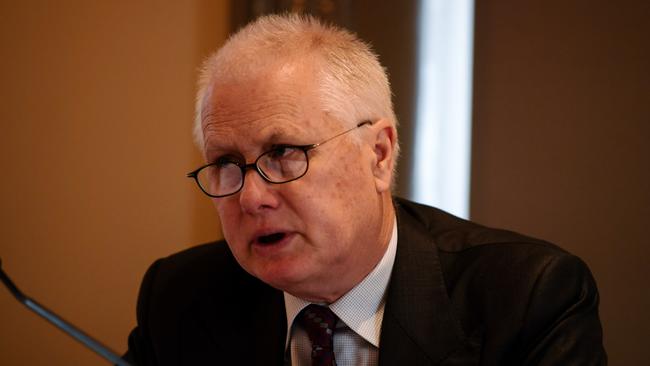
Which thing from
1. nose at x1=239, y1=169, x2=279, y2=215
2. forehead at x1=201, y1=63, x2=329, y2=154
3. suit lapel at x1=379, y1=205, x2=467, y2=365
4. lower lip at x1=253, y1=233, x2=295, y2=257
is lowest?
suit lapel at x1=379, y1=205, x2=467, y2=365

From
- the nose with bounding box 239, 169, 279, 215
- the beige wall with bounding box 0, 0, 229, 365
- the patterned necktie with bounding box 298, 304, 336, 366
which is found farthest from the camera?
the beige wall with bounding box 0, 0, 229, 365

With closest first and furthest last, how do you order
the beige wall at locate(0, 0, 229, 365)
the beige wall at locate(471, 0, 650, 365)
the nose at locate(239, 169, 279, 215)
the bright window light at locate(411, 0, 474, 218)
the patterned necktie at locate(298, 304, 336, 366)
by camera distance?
1. the nose at locate(239, 169, 279, 215)
2. the patterned necktie at locate(298, 304, 336, 366)
3. the beige wall at locate(471, 0, 650, 365)
4. the bright window light at locate(411, 0, 474, 218)
5. the beige wall at locate(0, 0, 229, 365)

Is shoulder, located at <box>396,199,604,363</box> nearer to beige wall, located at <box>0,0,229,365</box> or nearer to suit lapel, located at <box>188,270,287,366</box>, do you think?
suit lapel, located at <box>188,270,287,366</box>

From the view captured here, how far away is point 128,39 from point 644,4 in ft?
5.16

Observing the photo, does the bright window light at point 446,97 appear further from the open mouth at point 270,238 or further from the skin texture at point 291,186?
the open mouth at point 270,238

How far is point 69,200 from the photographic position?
7.34 feet

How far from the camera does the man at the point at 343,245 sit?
1.21 metres

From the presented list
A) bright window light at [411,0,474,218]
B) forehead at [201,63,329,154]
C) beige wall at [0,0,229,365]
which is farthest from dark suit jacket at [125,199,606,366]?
beige wall at [0,0,229,365]

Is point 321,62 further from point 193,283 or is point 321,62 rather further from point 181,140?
point 181,140

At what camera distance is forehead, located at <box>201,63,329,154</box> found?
1.20m

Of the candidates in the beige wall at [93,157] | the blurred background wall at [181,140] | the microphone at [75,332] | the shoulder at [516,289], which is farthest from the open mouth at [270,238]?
the beige wall at [93,157]

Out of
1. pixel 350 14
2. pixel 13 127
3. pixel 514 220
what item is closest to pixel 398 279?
pixel 514 220

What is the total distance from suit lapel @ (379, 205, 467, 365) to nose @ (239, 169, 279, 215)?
0.32 metres

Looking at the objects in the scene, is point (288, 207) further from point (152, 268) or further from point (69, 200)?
point (69, 200)
